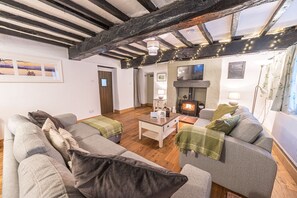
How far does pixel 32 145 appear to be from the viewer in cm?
87

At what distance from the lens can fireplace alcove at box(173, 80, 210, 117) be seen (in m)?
4.48

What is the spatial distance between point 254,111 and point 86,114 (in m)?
5.29

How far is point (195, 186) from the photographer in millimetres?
863

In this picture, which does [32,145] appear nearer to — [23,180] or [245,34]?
[23,180]

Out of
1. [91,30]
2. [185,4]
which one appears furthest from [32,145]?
[91,30]

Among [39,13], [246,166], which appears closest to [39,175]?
[246,166]

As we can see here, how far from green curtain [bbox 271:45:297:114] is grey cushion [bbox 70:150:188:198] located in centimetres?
287

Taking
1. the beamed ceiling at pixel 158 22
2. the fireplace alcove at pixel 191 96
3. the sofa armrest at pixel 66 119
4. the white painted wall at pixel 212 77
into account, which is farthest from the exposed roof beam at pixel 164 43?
the sofa armrest at pixel 66 119

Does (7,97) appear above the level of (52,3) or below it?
below

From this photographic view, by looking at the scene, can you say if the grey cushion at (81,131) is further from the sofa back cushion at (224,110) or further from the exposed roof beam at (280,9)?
Answer: the exposed roof beam at (280,9)

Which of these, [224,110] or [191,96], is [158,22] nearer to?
[224,110]

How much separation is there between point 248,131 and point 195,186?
1036 millimetres

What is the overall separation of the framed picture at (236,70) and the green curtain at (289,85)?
1.51m

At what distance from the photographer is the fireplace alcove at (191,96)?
4.48 metres
